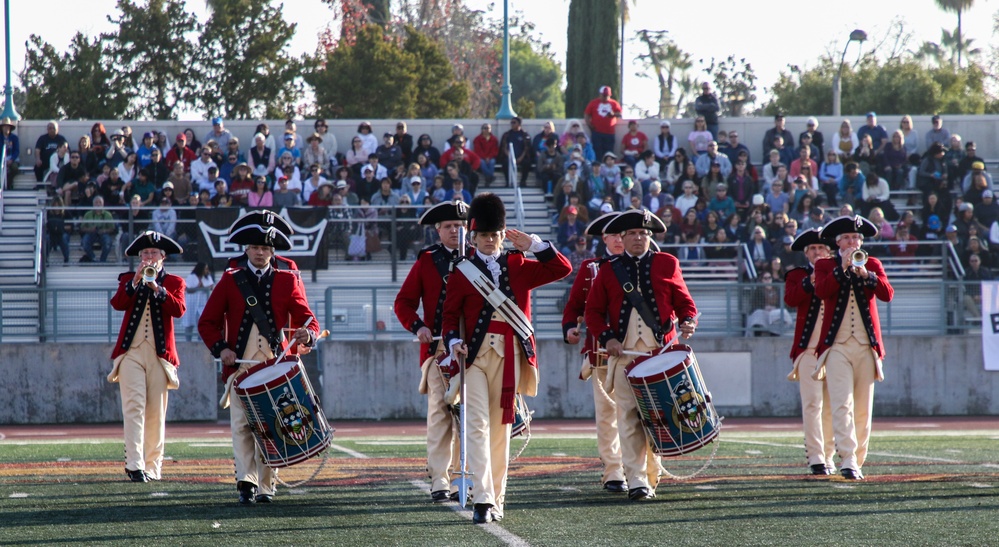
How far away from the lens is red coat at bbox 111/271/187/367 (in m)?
10.9

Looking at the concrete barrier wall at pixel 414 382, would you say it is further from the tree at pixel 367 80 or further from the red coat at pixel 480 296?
the tree at pixel 367 80

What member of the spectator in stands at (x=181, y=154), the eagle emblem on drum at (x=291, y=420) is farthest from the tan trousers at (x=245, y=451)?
the spectator in stands at (x=181, y=154)

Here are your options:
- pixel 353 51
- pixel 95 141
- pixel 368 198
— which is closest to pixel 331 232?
pixel 368 198

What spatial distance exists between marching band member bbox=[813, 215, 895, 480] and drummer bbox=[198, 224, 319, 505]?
4.09 meters

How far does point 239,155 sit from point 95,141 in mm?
2388

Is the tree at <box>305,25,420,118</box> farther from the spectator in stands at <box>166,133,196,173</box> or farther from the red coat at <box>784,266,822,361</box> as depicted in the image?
the red coat at <box>784,266,822,361</box>

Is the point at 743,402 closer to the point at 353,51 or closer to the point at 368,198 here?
the point at 368,198

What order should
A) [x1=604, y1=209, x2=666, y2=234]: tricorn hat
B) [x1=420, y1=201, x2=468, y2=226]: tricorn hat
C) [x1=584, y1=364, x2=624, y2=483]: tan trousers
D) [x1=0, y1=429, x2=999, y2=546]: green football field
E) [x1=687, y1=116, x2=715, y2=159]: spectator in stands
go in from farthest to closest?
1. [x1=687, y1=116, x2=715, y2=159]: spectator in stands
2. [x1=584, y1=364, x2=624, y2=483]: tan trousers
3. [x1=604, y1=209, x2=666, y2=234]: tricorn hat
4. [x1=420, y1=201, x2=468, y2=226]: tricorn hat
5. [x1=0, y1=429, x2=999, y2=546]: green football field

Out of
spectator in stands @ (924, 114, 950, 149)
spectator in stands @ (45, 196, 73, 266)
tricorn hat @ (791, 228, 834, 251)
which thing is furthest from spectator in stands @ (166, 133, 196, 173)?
tricorn hat @ (791, 228, 834, 251)

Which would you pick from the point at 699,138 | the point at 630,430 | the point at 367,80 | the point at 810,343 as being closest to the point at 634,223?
the point at 630,430

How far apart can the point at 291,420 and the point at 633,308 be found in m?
2.45

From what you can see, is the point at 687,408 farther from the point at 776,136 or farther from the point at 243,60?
the point at 243,60

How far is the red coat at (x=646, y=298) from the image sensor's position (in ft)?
30.4

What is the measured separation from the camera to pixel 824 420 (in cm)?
1094
